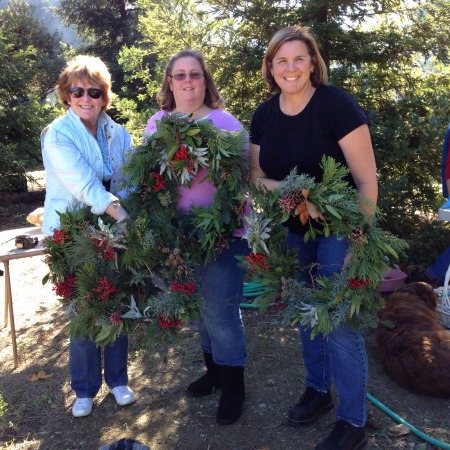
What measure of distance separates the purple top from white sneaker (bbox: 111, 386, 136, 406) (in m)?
1.35

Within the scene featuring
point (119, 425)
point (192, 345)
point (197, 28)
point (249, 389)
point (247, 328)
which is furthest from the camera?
point (197, 28)

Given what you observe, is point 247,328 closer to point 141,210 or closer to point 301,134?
point 141,210

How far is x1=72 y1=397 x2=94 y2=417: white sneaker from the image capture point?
3086 millimetres

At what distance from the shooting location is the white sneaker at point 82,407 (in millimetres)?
3086

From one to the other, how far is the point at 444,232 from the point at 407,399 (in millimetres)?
2484

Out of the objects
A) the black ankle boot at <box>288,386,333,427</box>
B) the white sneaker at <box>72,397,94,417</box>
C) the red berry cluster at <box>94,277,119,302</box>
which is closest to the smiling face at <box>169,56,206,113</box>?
the red berry cluster at <box>94,277,119,302</box>

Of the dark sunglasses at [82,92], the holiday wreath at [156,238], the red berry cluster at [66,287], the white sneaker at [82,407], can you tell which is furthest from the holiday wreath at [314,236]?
the white sneaker at [82,407]

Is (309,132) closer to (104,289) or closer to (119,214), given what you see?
(119,214)

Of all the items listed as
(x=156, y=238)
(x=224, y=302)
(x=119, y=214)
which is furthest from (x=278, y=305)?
(x=119, y=214)

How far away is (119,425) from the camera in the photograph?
3.04 metres

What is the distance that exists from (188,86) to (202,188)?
55 cm

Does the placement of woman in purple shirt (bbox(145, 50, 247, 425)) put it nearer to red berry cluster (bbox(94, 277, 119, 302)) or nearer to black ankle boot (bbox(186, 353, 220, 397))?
black ankle boot (bbox(186, 353, 220, 397))

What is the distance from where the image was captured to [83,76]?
2.77 meters

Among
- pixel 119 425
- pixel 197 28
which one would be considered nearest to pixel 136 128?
pixel 197 28
